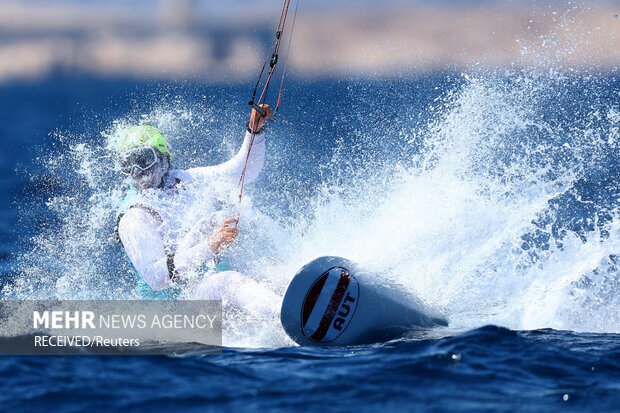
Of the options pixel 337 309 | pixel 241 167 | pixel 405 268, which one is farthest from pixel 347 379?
pixel 241 167

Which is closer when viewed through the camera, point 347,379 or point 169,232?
point 347,379

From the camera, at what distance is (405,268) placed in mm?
6406

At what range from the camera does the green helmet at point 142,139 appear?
5.80 metres

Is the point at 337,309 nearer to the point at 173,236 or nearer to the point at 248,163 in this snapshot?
the point at 173,236

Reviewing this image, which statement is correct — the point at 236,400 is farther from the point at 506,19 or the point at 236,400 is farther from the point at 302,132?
the point at 506,19

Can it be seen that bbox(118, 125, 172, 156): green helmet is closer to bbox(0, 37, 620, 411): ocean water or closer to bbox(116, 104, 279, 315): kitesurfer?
bbox(116, 104, 279, 315): kitesurfer

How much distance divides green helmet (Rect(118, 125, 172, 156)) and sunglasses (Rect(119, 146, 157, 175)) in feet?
0.13

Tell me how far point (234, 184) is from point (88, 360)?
7.48 feet

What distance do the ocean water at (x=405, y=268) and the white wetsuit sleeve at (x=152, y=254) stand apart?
56 centimetres

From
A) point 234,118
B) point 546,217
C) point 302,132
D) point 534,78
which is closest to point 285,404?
point 534,78

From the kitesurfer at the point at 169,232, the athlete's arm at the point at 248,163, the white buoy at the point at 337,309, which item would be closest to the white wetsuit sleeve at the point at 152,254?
the kitesurfer at the point at 169,232

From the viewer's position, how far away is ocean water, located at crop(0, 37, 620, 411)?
160 inches

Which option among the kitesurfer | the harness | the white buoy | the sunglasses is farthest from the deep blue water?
the sunglasses

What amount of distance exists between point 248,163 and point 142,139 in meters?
1.07
